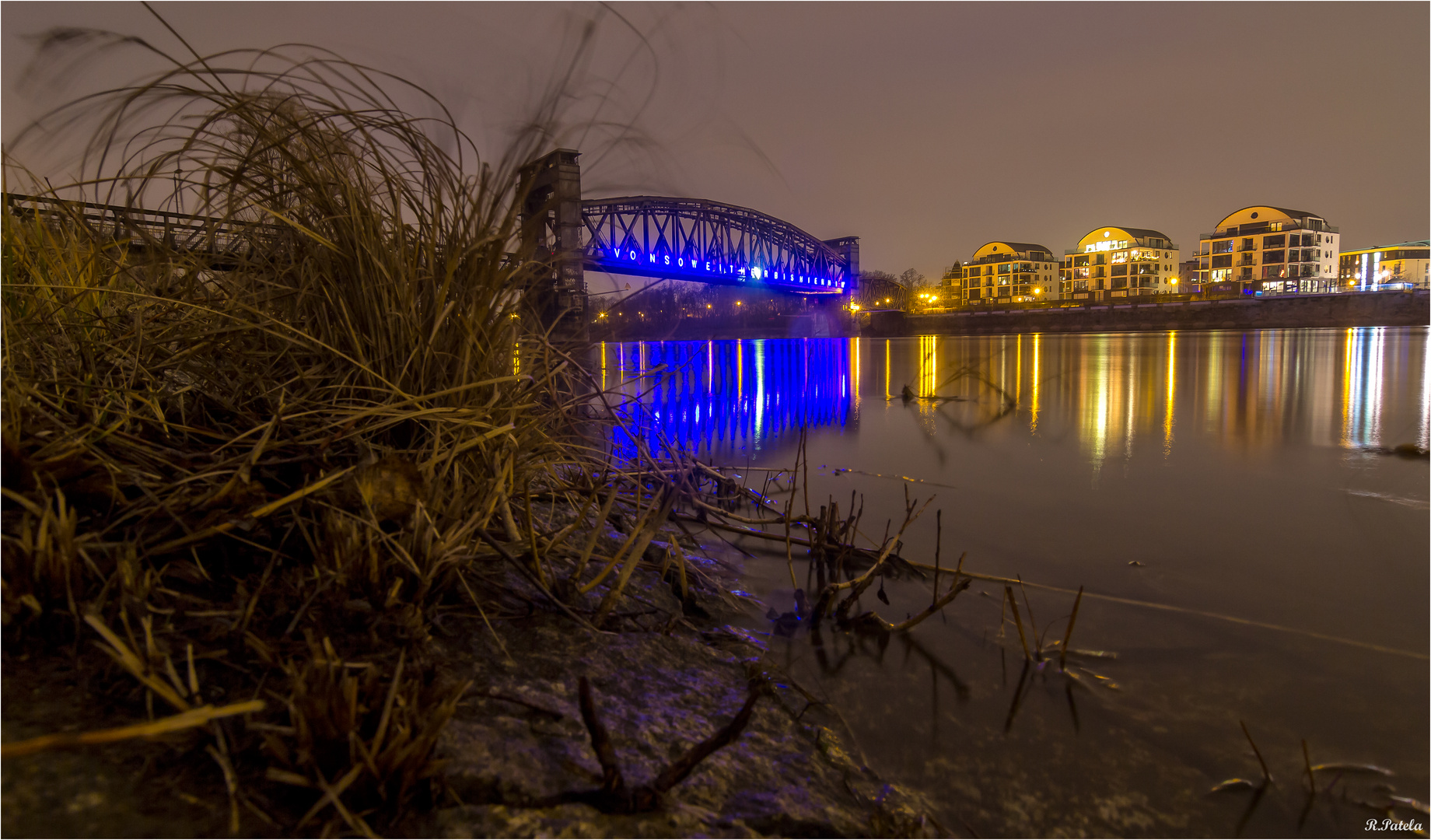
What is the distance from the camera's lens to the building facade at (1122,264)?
95500mm

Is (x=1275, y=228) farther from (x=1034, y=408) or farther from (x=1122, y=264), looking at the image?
(x=1034, y=408)

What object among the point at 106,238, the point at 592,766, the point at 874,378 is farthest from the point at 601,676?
the point at 874,378

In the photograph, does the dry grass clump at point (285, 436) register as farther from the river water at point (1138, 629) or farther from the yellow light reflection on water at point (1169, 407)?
the yellow light reflection on water at point (1169, 407)

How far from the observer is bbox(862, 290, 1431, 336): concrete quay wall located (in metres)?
45.4

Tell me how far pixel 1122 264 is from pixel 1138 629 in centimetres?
11466

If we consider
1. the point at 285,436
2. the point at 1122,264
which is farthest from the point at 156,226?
the point at 1122,264

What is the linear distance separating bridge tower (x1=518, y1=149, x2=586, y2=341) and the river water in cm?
25

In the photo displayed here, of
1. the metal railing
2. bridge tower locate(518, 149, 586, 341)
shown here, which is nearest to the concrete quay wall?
bridge tower locate(518, 149, 586, 341)

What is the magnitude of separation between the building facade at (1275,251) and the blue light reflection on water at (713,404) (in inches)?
3319

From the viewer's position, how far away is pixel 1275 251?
3044 inches

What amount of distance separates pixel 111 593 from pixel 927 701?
4.98 ft

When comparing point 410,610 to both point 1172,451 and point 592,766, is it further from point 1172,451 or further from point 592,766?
point 1172,451

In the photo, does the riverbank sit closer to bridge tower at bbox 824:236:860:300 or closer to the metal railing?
the metal railing

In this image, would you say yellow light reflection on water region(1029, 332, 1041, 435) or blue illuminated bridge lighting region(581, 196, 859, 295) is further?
blue illuminated bridge lighting region(581, 196, 859, 295)
